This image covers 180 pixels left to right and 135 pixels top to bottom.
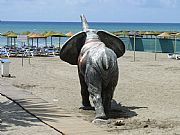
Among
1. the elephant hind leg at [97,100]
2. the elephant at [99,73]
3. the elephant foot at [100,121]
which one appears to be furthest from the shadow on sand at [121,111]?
the elephant foot at [100,121]

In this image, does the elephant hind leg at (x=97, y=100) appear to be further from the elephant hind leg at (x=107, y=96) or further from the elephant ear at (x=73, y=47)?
the elephant ear at (x=73, y=47)

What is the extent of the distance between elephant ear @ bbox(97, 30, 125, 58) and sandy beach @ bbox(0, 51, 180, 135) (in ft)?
5.28

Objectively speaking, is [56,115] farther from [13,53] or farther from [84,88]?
[13,53]

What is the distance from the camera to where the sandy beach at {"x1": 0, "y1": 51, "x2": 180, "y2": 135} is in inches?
369

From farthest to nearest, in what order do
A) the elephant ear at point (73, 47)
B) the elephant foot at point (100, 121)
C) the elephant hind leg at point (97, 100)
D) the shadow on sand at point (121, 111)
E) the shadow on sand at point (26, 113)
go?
the elephant ear at point (73, 47) → the shadow on sand at point (121, 111) → the elephant hind leg at point (97, 100) → the elephant foot at point (100, 121) → the shadow on sand at point (26, 113)

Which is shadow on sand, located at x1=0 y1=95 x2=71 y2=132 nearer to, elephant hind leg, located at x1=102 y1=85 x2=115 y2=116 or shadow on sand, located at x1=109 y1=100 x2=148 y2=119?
elephant hind leg, located at x1=102 y1=85 x2=115 y2=116

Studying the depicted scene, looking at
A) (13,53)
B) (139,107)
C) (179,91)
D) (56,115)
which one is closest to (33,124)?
(56,115)

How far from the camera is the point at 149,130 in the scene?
8.84 m

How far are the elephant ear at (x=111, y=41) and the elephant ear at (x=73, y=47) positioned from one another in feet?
1.65

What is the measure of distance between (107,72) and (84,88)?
1807mm

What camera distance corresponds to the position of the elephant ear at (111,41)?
39.8 feet

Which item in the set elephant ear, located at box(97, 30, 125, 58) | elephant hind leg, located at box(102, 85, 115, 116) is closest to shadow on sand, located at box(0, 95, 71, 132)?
elephant hind leg, located at box(102, 85, 115, 116)

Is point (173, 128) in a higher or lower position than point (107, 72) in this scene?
lower

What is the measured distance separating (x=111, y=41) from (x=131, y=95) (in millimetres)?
2778
